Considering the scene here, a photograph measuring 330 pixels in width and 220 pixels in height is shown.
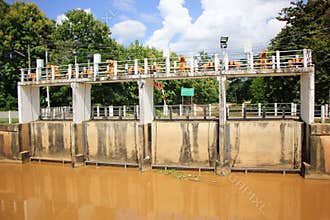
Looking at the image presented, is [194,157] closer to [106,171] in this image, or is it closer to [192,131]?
[192,131]

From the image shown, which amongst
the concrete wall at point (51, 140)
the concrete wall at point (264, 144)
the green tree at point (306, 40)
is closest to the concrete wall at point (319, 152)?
the concrete wall at point (264, 144)

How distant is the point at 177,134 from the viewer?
50.3ft

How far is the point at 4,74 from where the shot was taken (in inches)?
1053

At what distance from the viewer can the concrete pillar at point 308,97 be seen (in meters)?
13.0

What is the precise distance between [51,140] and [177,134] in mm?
8455

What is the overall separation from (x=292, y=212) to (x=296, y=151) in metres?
4.42

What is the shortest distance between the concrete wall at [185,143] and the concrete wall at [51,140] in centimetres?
579

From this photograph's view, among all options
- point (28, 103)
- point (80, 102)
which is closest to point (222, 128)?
point (80, 102)

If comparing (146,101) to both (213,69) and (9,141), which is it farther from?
(9,141)

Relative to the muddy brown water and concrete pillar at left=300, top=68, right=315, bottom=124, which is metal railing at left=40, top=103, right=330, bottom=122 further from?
the muddy brown water

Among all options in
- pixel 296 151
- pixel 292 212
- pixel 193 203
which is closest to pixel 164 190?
pixel 193 203

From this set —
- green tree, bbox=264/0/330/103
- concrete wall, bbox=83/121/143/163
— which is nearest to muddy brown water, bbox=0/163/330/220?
concrete wall, bbox=83/121/143/163

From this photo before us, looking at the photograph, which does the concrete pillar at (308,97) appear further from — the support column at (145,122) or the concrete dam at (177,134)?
the support column at (145,122)

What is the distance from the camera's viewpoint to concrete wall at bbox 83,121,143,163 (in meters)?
15.9
